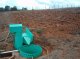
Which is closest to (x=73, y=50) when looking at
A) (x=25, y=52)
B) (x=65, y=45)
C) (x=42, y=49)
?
(x=65, y=45)

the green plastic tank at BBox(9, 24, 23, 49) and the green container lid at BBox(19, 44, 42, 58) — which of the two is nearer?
the green container lid at BBox(19, 44, 42, 58)

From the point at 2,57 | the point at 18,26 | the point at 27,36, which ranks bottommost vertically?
the point at 2,57

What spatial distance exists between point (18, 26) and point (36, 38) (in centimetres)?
198

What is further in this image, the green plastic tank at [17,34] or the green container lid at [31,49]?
the green plastic tank at [17,34]

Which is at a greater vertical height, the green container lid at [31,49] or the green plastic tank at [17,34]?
the green plastic tank at [17,34]

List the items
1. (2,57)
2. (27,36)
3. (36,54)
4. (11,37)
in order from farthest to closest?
(11,37) < (27,36) < (2,57) < (36,54)

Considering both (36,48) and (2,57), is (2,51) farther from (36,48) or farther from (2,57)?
(36,48)

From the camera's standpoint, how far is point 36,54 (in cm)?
927

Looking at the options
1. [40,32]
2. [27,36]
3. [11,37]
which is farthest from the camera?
[40,32]

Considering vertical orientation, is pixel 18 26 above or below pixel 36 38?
above

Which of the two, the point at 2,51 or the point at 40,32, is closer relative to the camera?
the point at 2,51

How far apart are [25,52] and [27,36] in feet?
4.44

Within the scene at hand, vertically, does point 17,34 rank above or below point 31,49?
above

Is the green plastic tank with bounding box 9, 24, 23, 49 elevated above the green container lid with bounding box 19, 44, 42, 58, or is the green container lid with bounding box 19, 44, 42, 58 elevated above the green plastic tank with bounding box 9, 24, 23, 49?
the green plastic tank with bounding box 9, 24, 23, 49
